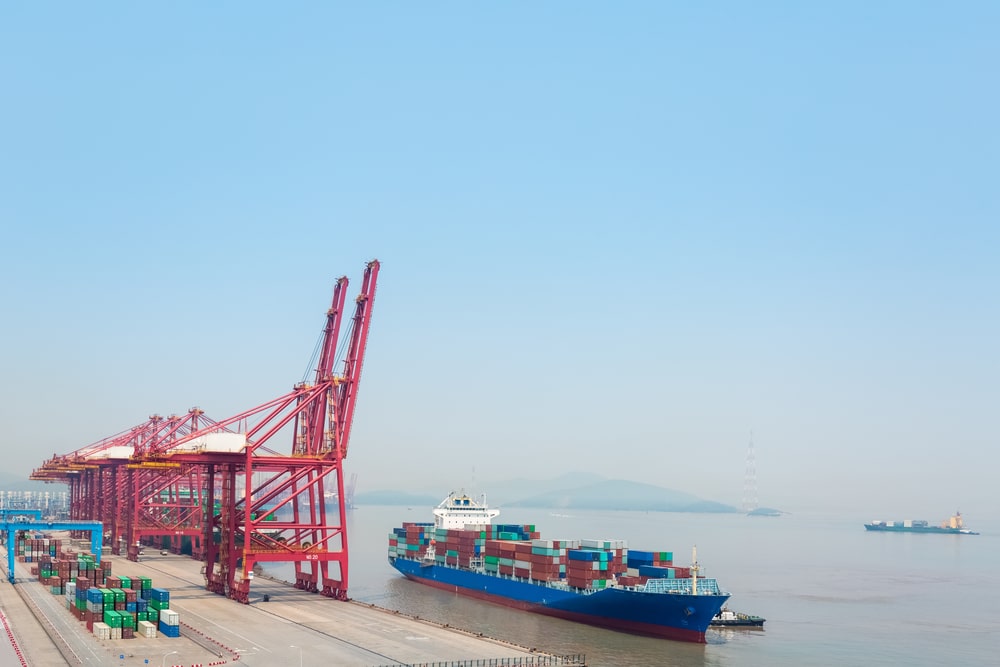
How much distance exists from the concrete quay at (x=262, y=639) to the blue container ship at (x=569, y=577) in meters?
13.2

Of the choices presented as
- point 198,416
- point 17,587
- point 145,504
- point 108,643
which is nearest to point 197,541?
point 145,504

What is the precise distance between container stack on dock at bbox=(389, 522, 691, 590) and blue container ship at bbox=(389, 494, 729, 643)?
7 cm

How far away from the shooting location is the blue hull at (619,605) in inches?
2240

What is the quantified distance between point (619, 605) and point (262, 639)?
24352 millimetres

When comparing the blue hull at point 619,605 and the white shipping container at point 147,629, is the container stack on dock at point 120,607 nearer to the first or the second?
the white shipping container at point 147,629

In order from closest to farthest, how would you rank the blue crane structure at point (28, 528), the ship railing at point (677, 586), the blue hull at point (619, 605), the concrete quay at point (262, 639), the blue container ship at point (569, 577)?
the concrete quay at point (262, 639)
the blue hull at point (619, 605)
the blue container ship at point (569, 577)
the ship railing at point (677, 586)
the blue crane structure at point (28, 528)

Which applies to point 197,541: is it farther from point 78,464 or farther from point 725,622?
point 725,622

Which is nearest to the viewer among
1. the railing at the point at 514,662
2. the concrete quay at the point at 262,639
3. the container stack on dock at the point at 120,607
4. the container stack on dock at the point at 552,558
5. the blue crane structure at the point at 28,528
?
the railing at the point at 514,662

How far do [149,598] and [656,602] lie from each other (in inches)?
1224

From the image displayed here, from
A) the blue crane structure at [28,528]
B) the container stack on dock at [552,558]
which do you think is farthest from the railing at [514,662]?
the blue crane structure at [28,528]

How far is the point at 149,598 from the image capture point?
53.2 metres

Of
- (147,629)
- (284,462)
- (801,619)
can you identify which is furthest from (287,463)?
(801,619)

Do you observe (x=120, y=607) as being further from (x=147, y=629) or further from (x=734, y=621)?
(x=734, y=621)

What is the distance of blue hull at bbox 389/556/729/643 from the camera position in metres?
56.9
